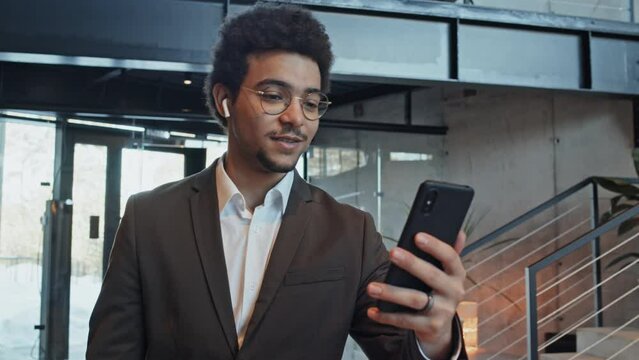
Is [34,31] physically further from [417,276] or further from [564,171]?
[564,171]

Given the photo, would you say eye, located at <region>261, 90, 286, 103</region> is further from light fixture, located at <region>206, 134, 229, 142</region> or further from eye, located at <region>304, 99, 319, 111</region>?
light fixture, located at <region>206, 134, 229, 142</region>

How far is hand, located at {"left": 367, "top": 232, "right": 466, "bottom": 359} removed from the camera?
98 cm

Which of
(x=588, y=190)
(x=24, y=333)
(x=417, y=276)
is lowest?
(x=24, y=333)

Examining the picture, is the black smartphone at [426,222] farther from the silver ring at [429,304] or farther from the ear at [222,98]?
the ear at [222,98]

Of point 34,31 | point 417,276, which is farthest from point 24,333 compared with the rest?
point 417,276

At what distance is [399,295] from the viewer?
0.98 meters

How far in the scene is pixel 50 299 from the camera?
661 centimetres

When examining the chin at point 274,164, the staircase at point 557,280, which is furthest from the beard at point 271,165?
the staircase at point 557,280

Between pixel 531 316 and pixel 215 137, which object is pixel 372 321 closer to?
pixel 531 316

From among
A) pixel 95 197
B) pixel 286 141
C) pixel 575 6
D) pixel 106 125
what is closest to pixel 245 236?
pixel 286 141

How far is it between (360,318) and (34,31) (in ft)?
13.1

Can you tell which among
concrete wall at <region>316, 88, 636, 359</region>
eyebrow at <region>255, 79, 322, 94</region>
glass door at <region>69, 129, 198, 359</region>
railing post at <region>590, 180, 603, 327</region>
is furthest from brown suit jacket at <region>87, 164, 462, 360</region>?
concrete wall at <region>316, 88, 636, 359</region>

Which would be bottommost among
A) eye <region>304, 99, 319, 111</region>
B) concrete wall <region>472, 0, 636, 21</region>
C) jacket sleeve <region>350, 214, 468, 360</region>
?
jacket sleeve <region>350, 214, 468, 360</region>

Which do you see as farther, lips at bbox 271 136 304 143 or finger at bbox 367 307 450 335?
lips at bbox 271 136 304 143
